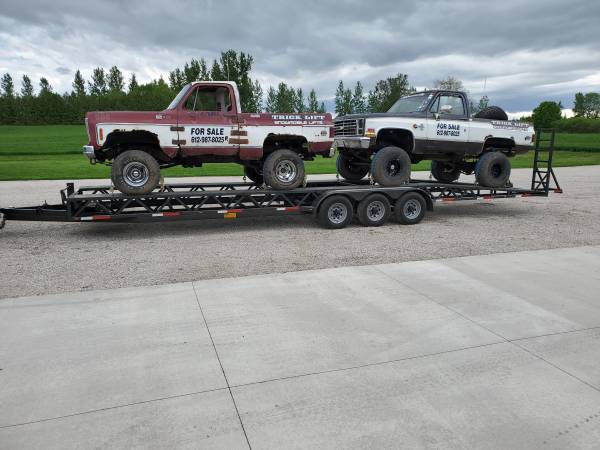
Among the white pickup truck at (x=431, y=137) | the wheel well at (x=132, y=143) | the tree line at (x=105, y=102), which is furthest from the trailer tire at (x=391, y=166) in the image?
the tree line at (x=105, y=102)

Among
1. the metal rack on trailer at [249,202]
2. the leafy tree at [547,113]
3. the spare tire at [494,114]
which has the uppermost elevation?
the leafy tree at [547,113]

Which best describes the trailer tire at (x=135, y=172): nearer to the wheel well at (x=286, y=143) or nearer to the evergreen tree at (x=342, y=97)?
the wheel well at (x=286, y=143)

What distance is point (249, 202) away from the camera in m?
9.05

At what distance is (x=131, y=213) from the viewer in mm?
8234

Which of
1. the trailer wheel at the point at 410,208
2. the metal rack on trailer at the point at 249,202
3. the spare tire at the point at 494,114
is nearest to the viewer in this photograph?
the metal rack on trailer at the point at 249,202

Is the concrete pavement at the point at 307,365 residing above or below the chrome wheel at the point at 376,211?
below

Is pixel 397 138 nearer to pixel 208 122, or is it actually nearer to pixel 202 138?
pixel 208 122

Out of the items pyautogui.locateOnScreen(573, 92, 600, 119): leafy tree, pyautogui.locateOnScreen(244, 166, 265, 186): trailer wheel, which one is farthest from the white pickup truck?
pyautogui.locateOnScreen(573, 92, 600, 119): leafy tree

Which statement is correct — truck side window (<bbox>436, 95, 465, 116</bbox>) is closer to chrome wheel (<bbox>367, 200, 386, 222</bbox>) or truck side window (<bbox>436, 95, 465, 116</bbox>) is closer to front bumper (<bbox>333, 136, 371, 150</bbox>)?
front bumper (<bbox>333, 136, 371, 150</bbox>)

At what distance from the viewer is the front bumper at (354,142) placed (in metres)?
9.62

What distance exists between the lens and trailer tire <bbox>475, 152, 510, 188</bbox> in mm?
10773

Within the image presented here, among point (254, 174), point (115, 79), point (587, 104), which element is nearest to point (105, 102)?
point (115, 79)

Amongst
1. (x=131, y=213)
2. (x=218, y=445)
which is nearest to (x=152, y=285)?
(x=131, y=213)

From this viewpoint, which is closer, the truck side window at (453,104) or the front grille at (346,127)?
the front grille at (346,127)
